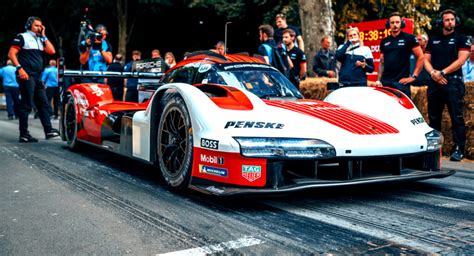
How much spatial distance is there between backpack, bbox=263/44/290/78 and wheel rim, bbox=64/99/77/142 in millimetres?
2810

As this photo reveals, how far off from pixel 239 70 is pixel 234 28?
2325 cm

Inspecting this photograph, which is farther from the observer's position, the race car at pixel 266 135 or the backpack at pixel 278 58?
the backpack at pixel 278 58

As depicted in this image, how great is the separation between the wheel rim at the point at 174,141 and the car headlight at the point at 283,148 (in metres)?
0.71

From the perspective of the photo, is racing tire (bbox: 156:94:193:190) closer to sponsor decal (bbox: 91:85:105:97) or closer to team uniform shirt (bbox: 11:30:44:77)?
sponsor decal (bbox: 91:85:105:97)

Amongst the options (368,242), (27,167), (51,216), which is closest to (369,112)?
(368,242)

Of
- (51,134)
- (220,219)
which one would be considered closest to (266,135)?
(220,219)

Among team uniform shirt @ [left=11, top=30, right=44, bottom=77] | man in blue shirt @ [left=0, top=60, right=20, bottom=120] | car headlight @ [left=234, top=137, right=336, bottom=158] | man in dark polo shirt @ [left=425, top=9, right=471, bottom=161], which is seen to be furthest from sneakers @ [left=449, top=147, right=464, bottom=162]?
man in blue shirt @ [left=0, top=60, right=20, bottom=120]

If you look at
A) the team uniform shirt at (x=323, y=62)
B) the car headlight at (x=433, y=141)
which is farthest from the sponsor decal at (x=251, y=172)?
the team uniform shirt at (x=323, y=62)

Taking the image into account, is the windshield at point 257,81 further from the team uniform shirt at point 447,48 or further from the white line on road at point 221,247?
the team uniform shirt at point 447,48

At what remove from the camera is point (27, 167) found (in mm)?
5988

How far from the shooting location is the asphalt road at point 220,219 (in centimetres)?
304

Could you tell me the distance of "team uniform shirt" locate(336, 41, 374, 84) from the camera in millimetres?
7500

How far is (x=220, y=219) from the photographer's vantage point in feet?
12.0

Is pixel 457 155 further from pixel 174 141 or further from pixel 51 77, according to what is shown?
pixel 51 77
